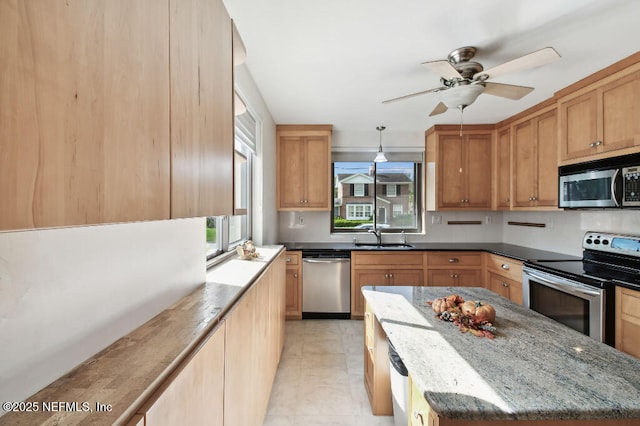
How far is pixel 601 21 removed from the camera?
1.64 meters

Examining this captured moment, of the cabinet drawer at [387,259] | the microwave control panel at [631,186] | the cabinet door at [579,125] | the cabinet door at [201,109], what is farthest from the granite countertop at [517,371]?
the cabinet drawer at [387,259]

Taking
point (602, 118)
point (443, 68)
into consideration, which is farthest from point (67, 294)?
point (602, 118)

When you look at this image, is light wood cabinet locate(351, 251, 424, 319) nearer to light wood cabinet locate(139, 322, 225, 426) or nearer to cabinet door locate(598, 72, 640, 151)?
cabinet door locate(598, 72, 640, 151)

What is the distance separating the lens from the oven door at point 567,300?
1993 mm

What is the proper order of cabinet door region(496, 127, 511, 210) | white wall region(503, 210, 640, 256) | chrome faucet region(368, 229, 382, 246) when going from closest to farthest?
white wall region(503, 210, 640, 256) → cabinet door region(496, 127, 511, 210) → chrome faucet region(368, 229, 382, 246)

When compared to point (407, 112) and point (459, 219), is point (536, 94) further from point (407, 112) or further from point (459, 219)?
point (459, 219)

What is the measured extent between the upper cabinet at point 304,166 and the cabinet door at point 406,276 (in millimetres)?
1188

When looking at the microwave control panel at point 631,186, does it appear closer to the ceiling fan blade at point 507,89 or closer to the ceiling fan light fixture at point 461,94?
the ceiling fan blade at point 507,89

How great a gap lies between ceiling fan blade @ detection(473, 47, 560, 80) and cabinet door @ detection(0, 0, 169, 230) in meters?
1.79

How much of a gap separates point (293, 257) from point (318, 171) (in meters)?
1.18

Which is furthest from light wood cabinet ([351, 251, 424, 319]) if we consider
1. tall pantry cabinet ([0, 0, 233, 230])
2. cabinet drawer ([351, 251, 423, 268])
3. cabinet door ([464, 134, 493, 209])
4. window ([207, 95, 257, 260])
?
tall pantry cabinet ([0, 0, 233, 230])

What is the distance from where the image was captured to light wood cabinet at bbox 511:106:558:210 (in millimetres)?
2881

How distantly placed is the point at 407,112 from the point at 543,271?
2083mm

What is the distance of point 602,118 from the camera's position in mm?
2254
